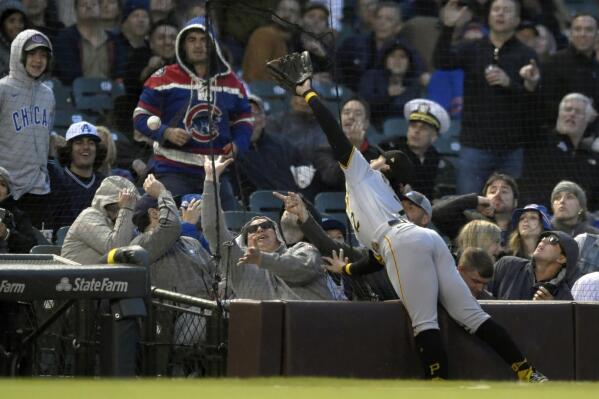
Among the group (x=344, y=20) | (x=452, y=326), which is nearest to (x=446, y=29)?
(x=344, y=20)

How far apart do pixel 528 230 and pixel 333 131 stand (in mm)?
2760

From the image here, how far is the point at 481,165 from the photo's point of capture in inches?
491

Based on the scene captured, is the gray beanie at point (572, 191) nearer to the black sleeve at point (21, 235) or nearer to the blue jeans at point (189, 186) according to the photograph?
the blue jeans at point (189, 186)

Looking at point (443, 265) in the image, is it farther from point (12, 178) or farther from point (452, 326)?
point (12, 178)

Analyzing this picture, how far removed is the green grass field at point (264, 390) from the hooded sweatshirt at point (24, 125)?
15.3 ft

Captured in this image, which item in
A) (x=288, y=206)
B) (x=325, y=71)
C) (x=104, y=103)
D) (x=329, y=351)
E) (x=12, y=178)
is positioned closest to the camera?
(x=329, y=351)

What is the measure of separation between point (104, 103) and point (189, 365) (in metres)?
5.07

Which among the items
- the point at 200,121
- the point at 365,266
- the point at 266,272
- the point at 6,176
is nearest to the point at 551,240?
the point at 365,266

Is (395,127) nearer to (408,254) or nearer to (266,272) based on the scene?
(266,272)

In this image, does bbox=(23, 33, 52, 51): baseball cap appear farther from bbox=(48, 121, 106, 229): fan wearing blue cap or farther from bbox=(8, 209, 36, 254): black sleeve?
bbox=(8, 209, 36, 254): black sleeve

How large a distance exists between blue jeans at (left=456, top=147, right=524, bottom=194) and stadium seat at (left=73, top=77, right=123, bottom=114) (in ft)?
10.1

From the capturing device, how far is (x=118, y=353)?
6.53 metres

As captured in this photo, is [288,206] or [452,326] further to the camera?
[288,206]

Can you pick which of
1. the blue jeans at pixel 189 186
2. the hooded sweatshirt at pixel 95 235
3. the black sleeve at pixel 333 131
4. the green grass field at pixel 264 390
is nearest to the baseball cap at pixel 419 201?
the black sleeve at pixel 333 131
